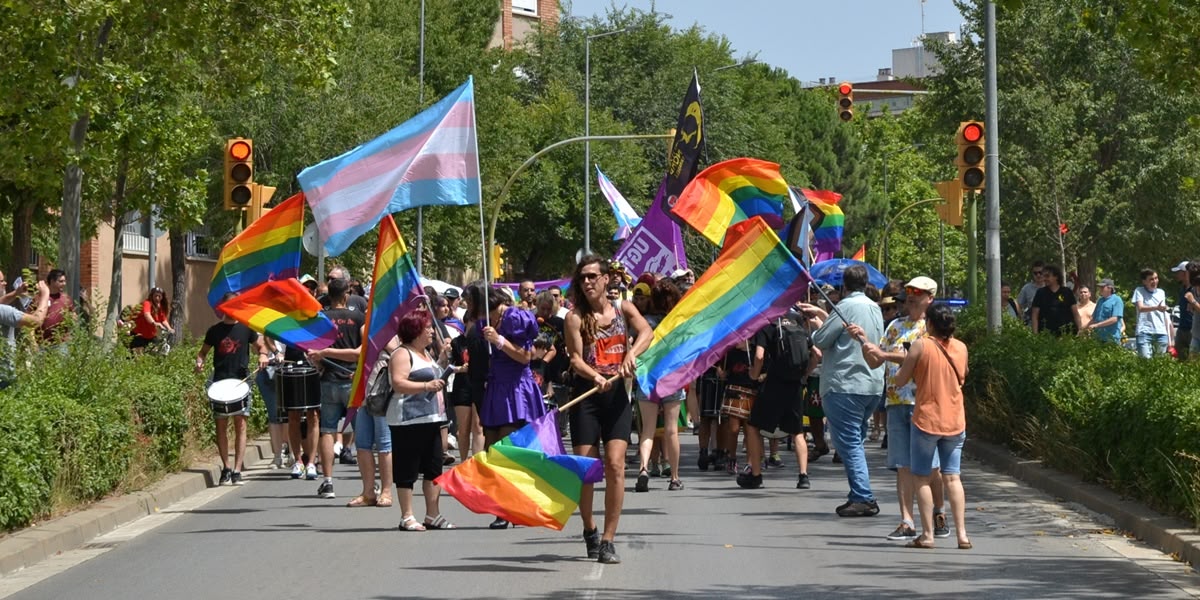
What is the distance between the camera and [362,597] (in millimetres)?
9125

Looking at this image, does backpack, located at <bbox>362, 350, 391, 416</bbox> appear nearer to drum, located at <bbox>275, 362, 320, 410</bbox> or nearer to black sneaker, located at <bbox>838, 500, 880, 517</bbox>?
drum, located at <bbox>275, 362, 320, 410</bbox>

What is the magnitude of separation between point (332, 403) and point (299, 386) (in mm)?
721

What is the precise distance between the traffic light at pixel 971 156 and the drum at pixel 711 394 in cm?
524

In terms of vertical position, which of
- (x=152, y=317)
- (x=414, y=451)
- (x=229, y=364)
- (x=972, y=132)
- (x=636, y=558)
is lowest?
(x=636, y=558)

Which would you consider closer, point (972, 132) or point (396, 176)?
point (396, 176)

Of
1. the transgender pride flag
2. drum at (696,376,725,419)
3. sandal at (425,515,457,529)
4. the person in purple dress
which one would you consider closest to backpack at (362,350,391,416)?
the person in purple dress

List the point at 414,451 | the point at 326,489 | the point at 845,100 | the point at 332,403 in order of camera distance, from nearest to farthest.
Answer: the point at 414,451, the point at 326,489, the point at 332,403, the point at 845,100

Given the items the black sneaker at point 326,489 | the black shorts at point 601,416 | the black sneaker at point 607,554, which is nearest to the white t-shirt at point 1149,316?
the black sneaker at point 326,489

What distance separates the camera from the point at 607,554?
10.3 m

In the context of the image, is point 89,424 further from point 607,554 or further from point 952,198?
point 952,198

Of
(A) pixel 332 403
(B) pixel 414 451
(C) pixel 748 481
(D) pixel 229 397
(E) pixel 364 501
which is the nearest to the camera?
(B) pixel 414 451

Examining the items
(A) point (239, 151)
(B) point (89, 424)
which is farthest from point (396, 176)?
(A) point (239, 151)

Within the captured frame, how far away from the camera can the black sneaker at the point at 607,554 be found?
10.3 m

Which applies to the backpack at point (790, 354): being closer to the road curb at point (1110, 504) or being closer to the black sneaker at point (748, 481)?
the black sneaker at point (748, 481)
